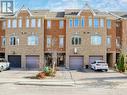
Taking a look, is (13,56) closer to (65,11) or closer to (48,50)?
(48,50)

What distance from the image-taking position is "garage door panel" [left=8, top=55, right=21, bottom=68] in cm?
5666

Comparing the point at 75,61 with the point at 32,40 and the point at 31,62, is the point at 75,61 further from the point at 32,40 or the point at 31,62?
the point at 32,40

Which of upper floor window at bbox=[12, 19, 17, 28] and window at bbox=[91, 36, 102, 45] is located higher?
upper floor window at bbox=[12, 19, 17, 28]

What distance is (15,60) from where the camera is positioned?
5697 cm

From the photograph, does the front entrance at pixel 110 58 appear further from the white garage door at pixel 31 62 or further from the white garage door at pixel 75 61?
the white garage door at pixel 31 62

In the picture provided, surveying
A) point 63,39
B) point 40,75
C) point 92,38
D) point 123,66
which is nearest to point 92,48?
point 92,38

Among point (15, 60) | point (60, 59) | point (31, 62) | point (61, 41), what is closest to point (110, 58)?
point (60, 59)

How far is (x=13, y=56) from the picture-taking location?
56.7m

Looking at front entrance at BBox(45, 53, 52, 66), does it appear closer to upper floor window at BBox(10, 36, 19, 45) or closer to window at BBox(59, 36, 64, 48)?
window at BBox(59, 36, 64, 48)

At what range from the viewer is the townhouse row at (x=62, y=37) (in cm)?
5497

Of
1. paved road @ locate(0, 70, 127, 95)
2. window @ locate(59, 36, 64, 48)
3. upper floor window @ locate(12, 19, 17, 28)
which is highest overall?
upper floor window @ locate(12, 19, 17, 28)

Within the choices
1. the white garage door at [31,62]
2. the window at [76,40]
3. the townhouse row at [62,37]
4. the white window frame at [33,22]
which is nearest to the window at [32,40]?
the townhouse row at [62,37]

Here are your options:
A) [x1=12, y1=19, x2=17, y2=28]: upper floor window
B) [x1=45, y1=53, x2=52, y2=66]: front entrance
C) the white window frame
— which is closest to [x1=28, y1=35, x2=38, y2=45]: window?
the white window frame

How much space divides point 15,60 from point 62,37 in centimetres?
923
